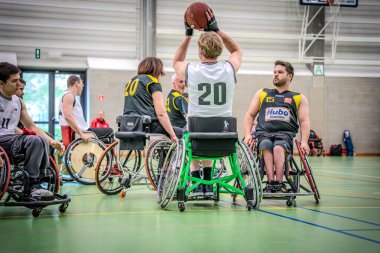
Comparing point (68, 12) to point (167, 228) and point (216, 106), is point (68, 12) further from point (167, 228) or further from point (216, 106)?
point (167, 228)

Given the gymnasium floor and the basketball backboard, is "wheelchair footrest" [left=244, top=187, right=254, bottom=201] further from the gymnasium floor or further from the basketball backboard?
the basketball backboard

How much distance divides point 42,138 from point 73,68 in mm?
11745

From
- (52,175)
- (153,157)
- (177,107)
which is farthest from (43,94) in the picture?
(52,175)

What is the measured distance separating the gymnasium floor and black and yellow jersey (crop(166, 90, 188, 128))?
1391mm

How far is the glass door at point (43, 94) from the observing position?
49.6 feet

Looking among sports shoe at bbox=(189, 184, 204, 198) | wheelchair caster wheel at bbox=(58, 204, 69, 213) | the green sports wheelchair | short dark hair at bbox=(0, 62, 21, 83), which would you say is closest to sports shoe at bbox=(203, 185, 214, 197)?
sports shoe at bbox=(189, 184, 204, 198)

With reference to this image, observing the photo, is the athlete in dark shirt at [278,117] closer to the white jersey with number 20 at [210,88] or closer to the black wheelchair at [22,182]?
the white jersey with number 20 at [210,88]

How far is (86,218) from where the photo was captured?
362cm

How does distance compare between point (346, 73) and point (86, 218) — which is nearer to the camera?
point (86, 218)

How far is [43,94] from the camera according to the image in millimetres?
15234

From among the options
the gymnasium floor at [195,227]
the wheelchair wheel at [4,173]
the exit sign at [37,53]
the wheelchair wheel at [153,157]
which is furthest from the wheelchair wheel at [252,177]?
the exit sign at [37,53]

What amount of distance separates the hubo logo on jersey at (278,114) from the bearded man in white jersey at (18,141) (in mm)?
1754

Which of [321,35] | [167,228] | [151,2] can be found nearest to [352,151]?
[321,35]

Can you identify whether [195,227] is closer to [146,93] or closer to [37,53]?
[146,93]
